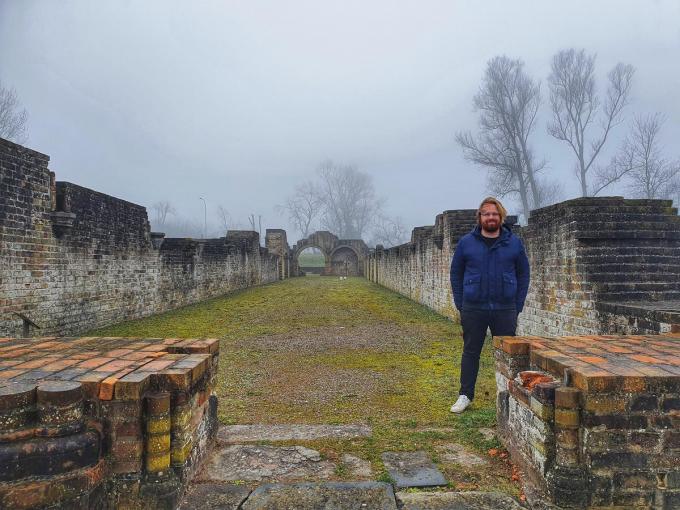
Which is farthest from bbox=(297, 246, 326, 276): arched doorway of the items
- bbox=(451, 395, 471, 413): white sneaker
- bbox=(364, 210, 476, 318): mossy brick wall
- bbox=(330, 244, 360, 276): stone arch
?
bbox=(451, 395, 471, 413): white sneaker

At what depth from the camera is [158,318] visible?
10.5 m

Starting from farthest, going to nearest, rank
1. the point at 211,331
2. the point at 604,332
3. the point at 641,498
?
the point at 211,331 < the point at 604,332 < the point at 641,498

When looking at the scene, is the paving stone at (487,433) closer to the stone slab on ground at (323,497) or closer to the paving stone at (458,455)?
the paving stone at (458,455)

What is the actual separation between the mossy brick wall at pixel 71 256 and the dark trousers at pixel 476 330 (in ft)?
21.6

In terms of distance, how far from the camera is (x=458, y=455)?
9.11ft

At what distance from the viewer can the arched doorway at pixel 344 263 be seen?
43094 mm

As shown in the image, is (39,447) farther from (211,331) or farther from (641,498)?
(211,331)

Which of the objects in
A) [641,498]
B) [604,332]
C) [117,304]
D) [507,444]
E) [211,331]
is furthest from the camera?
[117,304]

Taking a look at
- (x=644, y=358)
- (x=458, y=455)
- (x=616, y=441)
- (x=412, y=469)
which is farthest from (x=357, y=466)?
(x=644, y=358)

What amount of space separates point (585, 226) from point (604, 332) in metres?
1.19

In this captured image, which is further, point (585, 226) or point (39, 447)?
point (585, 226)

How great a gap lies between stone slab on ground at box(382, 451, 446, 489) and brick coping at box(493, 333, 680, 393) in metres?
0.88

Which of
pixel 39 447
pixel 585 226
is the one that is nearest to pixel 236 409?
pixel 39 447

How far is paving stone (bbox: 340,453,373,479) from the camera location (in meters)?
2.49
